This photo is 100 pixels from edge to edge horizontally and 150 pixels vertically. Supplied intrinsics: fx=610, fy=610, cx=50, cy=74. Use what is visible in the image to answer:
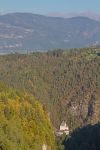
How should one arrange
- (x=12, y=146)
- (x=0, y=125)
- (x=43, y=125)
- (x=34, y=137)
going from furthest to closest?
(x=43, y=125) → (x=34, y=137) → (x=0, y=125) → (x=12, y=146)

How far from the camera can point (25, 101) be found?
11906 centimetres

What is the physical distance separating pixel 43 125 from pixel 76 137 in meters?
20.4

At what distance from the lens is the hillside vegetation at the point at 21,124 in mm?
93562

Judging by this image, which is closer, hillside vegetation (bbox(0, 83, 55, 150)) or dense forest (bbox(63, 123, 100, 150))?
hillside vegetation (bbox(0, 83, 55, 150))

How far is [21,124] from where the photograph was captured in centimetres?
10725

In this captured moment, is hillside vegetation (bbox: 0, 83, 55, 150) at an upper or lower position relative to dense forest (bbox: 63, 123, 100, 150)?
upper

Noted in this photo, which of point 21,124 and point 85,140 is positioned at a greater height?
point 21,124

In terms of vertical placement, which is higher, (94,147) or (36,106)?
(36,106)

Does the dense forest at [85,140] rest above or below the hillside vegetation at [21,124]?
below

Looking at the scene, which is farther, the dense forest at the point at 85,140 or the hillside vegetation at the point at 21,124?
the dense forest at the point at 85,140

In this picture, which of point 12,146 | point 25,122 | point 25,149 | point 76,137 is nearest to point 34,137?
point 25,122

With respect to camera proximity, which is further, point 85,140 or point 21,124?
point 85,140

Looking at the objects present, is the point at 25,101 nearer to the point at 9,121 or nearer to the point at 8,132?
the point at 9,121

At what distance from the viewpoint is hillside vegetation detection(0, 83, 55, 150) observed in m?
93.6
